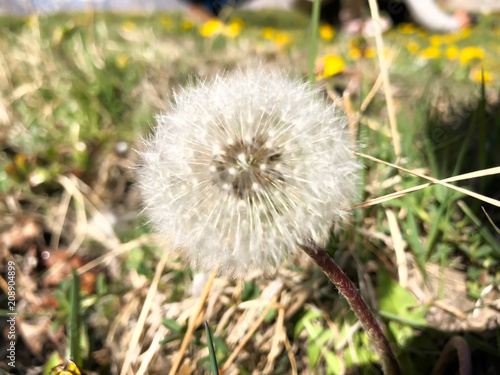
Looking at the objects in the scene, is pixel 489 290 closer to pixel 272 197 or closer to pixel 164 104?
pixel 272 197

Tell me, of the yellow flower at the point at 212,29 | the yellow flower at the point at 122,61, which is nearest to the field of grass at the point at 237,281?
the yellow flower at the point at 122,61

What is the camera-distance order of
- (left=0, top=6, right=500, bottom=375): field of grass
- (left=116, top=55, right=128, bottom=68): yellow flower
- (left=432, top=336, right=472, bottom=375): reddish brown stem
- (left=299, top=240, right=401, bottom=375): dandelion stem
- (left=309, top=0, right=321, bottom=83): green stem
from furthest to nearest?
(left=116, top=55, right=128, bottom=68): yellow flower < (left=0, top=6, right=500, bottom=375): field of grass < (left=309, top=0, right=321, bottom=83): green stem < (left=432, top=336, right=472, bottom=375): reddish brown stem < (left=299, top=240, right=401, bottom=375): dandelion stem

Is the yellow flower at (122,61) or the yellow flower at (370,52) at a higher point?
the yellow flower at (122,61)

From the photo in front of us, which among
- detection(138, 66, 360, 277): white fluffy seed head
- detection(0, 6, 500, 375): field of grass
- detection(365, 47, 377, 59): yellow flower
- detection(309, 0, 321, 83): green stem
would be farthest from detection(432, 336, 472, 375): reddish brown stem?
detection(365, 47, 377, 59): yellow flower

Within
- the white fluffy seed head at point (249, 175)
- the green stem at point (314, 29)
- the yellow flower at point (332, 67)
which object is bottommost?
the yellow flower at point (332, 67)

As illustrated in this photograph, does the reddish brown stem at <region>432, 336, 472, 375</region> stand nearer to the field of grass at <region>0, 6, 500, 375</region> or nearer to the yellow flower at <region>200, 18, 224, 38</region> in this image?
the field of grass at <region>0, 6, 500, 375</region>

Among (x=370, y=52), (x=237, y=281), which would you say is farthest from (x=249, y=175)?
(x=370, y=52)

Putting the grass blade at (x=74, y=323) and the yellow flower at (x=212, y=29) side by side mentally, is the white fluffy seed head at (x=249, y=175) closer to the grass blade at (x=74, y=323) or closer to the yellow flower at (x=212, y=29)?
the grass blade at (x=74, y=323)

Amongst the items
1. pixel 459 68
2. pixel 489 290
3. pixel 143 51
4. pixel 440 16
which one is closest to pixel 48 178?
pixel 143 51
